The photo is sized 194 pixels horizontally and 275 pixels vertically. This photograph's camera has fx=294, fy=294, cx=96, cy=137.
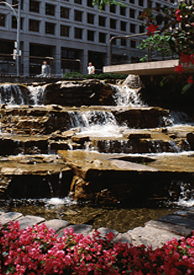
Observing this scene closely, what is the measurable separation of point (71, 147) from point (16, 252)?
7267 millimetres

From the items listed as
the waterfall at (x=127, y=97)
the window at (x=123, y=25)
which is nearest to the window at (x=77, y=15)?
the window at (x=123, y=25)

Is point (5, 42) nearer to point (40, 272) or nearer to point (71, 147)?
point (71, 147)

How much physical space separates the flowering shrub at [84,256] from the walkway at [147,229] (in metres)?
0.20

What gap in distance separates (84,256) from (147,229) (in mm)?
1138

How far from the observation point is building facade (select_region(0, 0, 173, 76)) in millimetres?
39469

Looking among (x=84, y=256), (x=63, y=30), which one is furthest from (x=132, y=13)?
(x=84, y=256)

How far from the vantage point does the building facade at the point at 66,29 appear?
39.5 m

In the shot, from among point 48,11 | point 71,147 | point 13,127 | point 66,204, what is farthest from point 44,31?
point 66,204

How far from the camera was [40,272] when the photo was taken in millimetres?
3029

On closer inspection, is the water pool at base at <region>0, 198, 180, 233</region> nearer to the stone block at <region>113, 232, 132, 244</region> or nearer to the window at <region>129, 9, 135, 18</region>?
the stone block at <region>113, 232, 132, 244</region>

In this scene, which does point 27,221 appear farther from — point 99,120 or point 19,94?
point 19,94

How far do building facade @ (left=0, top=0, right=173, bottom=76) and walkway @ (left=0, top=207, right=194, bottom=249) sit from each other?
3048cm

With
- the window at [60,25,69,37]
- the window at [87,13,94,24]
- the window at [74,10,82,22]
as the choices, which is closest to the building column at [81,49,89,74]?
the window at [60,25,69,37]

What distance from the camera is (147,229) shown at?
12.8ft
